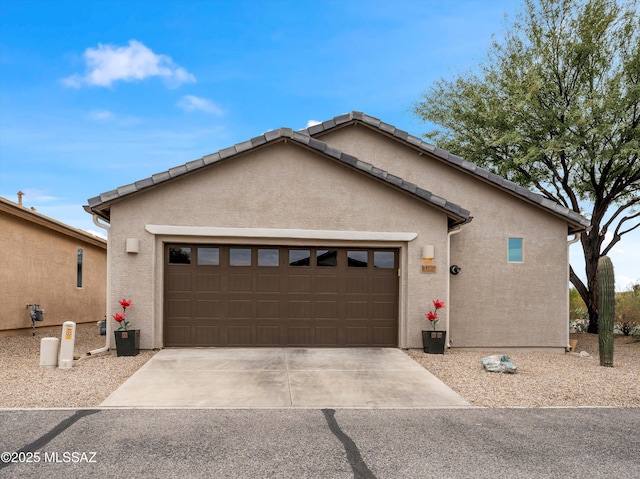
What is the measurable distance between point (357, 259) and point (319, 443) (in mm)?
6085

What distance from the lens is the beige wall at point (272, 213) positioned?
32.9 feet

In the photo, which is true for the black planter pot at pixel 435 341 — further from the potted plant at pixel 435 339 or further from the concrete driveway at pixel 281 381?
the concrete driveway at pixel 281 381

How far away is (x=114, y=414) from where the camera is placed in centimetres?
605

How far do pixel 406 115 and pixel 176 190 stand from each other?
1299 centimetres

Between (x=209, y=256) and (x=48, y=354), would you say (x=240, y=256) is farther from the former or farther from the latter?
(x=48, y=354)

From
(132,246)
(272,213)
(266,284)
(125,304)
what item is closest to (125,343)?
(125,304)

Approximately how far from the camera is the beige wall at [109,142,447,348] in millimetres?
10039

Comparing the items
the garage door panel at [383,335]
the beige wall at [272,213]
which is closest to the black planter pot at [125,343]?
the beige wall at [272,213]

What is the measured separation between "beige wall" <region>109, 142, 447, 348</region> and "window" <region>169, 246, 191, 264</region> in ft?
0.87

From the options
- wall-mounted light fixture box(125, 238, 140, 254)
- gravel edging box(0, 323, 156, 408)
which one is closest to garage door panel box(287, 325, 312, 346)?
gravel edging box(0, 323, 156, 408)

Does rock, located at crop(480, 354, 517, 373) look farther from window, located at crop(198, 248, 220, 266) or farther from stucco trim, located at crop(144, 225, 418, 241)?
window, located at crop(198, 248, 220, 266)

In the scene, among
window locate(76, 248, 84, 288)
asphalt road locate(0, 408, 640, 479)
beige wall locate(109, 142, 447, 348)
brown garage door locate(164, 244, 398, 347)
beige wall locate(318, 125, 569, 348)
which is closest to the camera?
asphalt road locate(0, 408, 640, 479)

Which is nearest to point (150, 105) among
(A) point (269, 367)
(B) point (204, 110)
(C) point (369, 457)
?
(B) point (204, 110)

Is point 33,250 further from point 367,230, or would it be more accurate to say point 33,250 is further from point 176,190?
point 367,230
